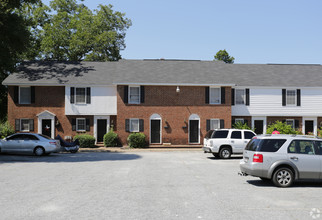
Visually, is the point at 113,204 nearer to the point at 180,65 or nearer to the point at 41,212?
the point at 41,212

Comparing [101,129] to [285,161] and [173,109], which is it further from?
[285,161]

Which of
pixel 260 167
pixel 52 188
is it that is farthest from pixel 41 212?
pixel 260 167

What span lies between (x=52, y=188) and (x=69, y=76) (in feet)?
78.3

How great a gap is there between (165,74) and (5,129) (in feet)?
49.5

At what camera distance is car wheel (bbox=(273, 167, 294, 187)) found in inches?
429

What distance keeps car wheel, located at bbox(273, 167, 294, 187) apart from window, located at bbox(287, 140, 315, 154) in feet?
2.08

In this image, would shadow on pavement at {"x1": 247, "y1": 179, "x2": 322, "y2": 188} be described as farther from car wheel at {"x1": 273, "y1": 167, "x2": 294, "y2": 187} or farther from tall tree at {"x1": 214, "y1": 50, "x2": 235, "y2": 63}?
tall tree at {"x1": 214, "y1": 50, "x2": 235, "y2": 63}

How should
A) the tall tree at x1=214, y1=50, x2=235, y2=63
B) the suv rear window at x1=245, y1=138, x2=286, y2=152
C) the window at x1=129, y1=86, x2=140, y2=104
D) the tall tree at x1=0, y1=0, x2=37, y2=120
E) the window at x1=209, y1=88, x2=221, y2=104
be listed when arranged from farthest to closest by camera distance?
the tall tree at x1=214, y1=50, x2=235, y2=63 < the window at x1=209, y1=88, x2=221, y2=104 < the window at x1=129, y1=86, x2=140, y2=104 < the tall tree at x1=0, y1=0, x2=37, y2=120 < the suv rear window at x1=245, y1=138, x2=286, y2=152

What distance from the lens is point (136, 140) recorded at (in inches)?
1179

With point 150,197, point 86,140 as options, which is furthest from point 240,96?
point 150,197

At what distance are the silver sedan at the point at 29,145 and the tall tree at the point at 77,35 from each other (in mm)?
23143

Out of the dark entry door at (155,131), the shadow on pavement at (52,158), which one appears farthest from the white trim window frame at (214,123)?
the shadow on pavement at (52,158)

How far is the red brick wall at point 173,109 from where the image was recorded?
31.2 meters

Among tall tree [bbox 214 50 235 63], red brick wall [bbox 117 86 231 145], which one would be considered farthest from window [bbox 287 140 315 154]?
tall tree [bbox 214 50 235 63]
